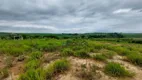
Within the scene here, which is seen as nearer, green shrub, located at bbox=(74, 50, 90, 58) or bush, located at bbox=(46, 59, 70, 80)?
bush, located at bbox=(46, 59, 70, 80)

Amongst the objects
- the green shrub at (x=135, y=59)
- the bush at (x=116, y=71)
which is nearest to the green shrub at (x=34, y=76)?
the bush at (x=116, y=71)

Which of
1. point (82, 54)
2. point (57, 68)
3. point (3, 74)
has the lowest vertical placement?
point (3, 74)

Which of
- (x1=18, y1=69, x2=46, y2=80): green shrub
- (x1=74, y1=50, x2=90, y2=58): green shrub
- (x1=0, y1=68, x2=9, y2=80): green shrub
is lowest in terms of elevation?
(x1=0, y1=68, x2=9, y2=80): green shrub

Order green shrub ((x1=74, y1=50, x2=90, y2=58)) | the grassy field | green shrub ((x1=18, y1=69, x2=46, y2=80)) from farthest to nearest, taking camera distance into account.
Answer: green shrub ((x1=74, y1=50, x2=90, y2=58)) → the grassy field → green shrub ((x1=18, y1=69, x2=46, y2=80))

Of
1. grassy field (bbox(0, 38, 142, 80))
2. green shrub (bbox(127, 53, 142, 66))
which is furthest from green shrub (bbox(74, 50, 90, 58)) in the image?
green shrub (bbox(127, 53, 142, 66))

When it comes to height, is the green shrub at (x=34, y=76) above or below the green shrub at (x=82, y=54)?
below

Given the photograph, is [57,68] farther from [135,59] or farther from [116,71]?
[135,59]

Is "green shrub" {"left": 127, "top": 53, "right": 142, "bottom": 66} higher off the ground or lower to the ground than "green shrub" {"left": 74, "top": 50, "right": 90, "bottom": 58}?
lower

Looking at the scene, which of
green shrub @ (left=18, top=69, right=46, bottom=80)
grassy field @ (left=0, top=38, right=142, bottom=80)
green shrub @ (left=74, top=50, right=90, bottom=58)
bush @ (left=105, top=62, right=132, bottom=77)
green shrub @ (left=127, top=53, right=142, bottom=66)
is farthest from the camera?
green shrub @ (left=74, top=50, right=90, bottom=58)

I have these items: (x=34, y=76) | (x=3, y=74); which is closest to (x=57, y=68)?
(x=34, y=76)

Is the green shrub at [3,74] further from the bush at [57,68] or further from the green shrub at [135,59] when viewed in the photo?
the green shrub at [135,59]

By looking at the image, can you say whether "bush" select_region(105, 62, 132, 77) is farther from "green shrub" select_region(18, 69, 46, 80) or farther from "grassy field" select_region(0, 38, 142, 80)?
"green shrub" select_region(18, 69, 46, 80)

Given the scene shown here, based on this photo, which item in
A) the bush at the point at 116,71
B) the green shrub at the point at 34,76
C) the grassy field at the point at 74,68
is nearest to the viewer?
the green shrub at the point at 34,76
